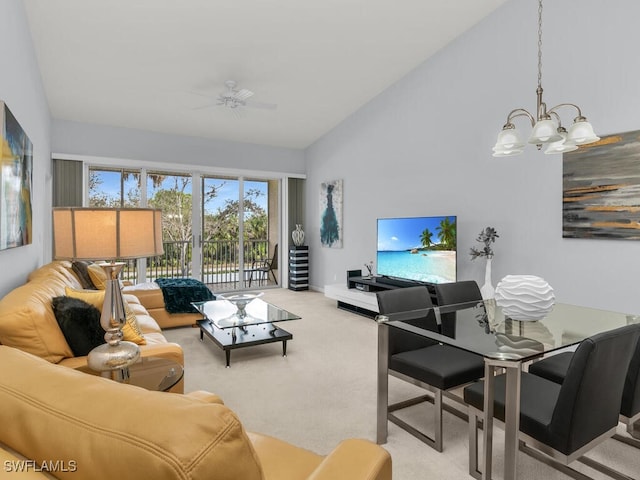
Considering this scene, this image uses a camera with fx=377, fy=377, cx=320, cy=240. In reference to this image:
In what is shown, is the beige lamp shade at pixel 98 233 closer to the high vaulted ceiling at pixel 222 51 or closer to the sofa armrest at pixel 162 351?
the sofa armrest at pixel 162 351

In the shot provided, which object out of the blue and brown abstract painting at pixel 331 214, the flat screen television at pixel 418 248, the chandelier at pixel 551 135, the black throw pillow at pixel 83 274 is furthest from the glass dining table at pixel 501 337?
the blue and brown abstract painting at pixel 331 214

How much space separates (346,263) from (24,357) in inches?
222

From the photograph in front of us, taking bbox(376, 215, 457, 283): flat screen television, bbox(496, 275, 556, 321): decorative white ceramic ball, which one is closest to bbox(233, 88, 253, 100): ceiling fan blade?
bbox(376, 215, 457, 283): flat screen television

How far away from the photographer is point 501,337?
6.05 feet

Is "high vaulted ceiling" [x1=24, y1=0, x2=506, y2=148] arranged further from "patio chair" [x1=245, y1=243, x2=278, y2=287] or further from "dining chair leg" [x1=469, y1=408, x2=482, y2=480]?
"dining chair leg" [x1=469, y1=408, x2=482, y2=480]

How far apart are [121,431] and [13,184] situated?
2552mm

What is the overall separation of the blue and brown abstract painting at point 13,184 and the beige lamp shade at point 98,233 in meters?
0.86

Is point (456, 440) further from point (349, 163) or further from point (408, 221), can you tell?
point (349, 163)

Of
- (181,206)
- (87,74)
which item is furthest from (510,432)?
(181,206)

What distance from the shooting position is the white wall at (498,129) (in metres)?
3.24

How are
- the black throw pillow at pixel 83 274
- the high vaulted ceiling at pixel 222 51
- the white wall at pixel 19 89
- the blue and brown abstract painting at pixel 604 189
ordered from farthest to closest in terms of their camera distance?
the high vaulted ceiling at pixel 222 51 → the black throw pillow at pixel 83 274 → the blue and brown abstract painting at pixel 604 189 → the white wall at pixel 19 89

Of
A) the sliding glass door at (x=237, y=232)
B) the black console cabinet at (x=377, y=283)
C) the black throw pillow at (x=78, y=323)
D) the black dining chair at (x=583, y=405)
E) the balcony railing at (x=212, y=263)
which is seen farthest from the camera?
the sliding glass door at (x=237, y=232)

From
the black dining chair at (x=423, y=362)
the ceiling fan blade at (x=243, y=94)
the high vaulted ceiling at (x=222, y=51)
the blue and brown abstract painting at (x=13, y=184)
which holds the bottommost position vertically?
the black dining chair at (x=423, y=362)

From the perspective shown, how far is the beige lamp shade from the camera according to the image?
5.11 ft
